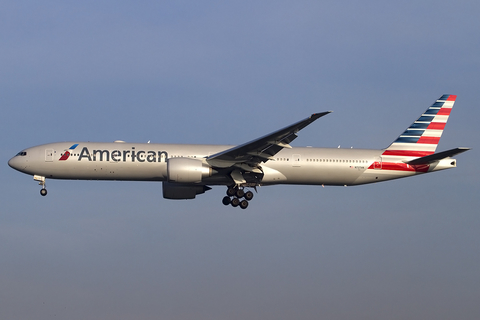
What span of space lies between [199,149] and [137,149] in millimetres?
3987

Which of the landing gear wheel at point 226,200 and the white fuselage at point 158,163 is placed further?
the landing gear wheel at point 226,200

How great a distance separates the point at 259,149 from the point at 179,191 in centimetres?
772

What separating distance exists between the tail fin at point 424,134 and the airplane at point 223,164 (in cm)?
55

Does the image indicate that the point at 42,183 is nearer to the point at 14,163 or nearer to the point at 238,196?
the point at 14,163

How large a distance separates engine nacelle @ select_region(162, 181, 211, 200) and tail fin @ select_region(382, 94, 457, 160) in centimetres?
1330

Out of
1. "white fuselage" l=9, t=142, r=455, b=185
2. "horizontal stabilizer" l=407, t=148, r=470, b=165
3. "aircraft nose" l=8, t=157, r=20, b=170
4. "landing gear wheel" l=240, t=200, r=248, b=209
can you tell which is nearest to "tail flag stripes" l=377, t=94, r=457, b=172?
"horizontal stabilizer" l=407, t=148, r=470, b=165

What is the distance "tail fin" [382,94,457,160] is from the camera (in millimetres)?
44719

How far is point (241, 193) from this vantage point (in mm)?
42000

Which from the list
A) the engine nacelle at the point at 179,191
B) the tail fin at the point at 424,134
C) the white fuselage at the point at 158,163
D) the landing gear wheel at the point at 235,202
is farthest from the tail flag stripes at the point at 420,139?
the engine nacelle at the point at 179,191

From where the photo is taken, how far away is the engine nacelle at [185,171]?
39.2m

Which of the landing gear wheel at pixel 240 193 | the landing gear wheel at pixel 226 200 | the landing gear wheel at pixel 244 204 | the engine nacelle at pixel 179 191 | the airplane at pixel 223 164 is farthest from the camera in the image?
the engine nacelle at pixel 179 191

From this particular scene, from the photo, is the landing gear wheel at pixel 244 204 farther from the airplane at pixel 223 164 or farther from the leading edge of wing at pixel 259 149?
the leading edge of wing at pixel 259 149

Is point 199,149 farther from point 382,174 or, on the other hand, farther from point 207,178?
point 382,174

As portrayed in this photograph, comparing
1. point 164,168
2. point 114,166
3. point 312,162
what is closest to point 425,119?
point 312,162
